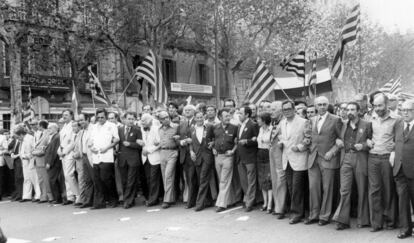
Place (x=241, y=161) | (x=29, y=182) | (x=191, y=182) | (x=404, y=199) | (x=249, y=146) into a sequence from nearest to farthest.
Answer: (x=404, y=199), (x=249, y=146), (x=241, y=161), (x=191, y=182), (x=29, y=182)

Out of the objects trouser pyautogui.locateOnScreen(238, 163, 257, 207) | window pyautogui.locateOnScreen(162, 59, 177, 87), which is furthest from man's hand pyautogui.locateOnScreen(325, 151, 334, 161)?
window pyautogui.locateOnScreen(162, 59, 177, 87)

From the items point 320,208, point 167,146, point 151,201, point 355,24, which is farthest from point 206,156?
point 355,24

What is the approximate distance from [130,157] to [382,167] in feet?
16.2

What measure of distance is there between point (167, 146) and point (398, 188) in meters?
4.48

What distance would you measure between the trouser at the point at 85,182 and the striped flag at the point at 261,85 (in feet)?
12.3

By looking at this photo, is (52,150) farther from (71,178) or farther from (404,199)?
(404,199)

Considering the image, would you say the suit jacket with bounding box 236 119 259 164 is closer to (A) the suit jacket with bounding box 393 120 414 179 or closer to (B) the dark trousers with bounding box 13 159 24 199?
(A) the suit jacket with bounding box 393 120 414 179

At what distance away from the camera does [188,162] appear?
32.0 ft

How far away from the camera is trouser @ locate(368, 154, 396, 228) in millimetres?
7094

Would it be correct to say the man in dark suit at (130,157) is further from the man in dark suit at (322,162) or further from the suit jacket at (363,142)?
the suit jacket at (363,142)

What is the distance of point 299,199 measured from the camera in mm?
8070

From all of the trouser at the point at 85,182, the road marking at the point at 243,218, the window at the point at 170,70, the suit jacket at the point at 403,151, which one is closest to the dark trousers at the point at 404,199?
the suit jacket at the point at 403,151

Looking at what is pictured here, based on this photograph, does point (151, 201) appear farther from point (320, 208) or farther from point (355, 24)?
point (355, 24)

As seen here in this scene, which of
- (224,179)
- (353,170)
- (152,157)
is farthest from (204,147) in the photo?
(353,170)
